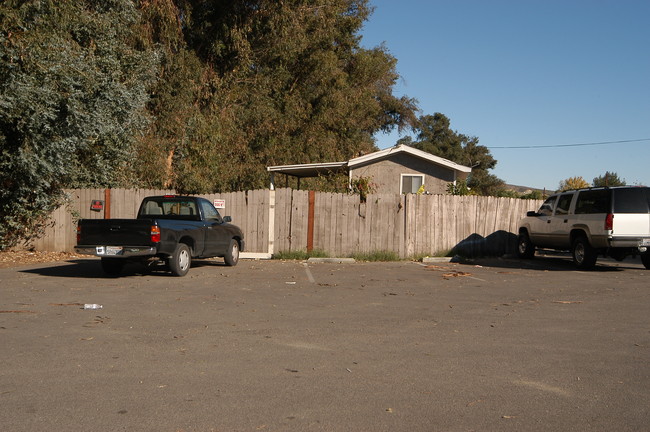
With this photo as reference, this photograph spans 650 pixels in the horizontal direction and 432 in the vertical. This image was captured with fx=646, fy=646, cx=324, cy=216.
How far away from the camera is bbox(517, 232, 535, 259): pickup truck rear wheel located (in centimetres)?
1986

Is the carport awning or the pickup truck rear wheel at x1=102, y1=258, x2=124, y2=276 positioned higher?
the carport awning

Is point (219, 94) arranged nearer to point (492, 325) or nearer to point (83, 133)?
point (83, 133)

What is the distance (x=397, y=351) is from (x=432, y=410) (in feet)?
6.39

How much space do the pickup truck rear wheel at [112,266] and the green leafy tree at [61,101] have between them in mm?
4701

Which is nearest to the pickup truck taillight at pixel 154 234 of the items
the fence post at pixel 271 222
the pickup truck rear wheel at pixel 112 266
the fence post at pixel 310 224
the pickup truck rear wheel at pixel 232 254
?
the pickup truck rear wheel at pixel 112 266

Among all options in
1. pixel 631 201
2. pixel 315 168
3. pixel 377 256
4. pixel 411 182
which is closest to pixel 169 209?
pixel 377 256

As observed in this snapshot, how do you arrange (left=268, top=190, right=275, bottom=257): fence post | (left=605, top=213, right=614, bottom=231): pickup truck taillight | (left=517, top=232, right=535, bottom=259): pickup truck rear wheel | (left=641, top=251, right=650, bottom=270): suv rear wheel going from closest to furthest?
(left=605, top=213, right=614, bottom=231): pickup truck taillight < (left=641, top=251, right=650, bottom=270): suv rear wheel < (left=268, top=190, right=275, bottom=257): fence post < (left=517, top=232, right=535, bottom=259): pickup truck rear wheel

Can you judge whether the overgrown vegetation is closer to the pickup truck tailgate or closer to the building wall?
the pickup truck tailgate

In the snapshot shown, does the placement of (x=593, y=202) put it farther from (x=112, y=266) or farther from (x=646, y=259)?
(x=112, y=266)

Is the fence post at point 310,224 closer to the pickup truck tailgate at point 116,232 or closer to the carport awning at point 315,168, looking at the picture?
the carport awning at point 315,168

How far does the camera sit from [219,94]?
93.9 feet

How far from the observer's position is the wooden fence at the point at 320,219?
61.7 feet

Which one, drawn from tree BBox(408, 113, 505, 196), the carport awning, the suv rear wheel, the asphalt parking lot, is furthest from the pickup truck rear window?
tree BBox(408, 113, 505, 196)

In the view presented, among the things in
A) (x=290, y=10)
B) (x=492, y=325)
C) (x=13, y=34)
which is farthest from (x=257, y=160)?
(x=492, y=325)
